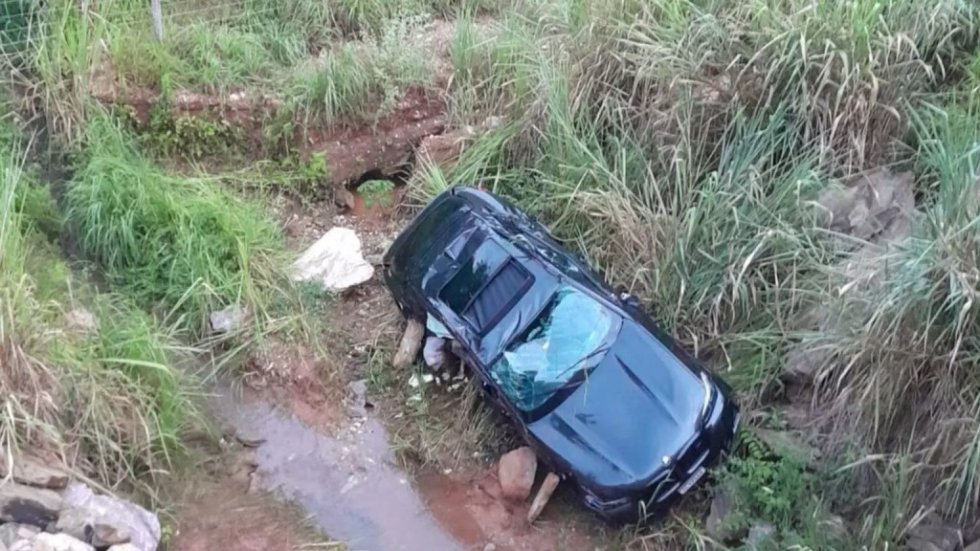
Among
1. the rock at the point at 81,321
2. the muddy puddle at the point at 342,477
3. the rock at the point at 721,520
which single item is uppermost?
the rock at the point at 81,321

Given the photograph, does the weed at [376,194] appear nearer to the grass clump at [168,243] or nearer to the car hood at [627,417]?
the grass clump at [168,243]

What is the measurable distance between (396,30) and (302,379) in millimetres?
2747

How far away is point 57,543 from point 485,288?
234 cm

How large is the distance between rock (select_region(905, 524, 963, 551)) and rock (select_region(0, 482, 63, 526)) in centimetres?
357

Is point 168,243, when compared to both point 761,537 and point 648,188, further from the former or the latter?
point 761,537

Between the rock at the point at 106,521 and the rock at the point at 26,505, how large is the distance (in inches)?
2.2

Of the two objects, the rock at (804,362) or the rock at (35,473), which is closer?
the rock at (35,473)

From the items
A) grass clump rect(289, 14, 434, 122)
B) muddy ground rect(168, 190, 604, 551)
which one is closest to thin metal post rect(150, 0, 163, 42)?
grass clump rect(289, 14, 434, 122)

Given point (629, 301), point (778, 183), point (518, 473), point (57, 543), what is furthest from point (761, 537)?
point (57, 543)

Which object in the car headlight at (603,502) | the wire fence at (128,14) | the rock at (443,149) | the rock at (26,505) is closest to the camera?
the rock at (26,505)

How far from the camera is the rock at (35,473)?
4.46 meters

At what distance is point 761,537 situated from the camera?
4641 mm

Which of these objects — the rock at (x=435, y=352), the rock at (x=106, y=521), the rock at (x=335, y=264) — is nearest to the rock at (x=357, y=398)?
Result: the rock at (x=435, y=352)

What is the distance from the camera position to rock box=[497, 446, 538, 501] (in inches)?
208
